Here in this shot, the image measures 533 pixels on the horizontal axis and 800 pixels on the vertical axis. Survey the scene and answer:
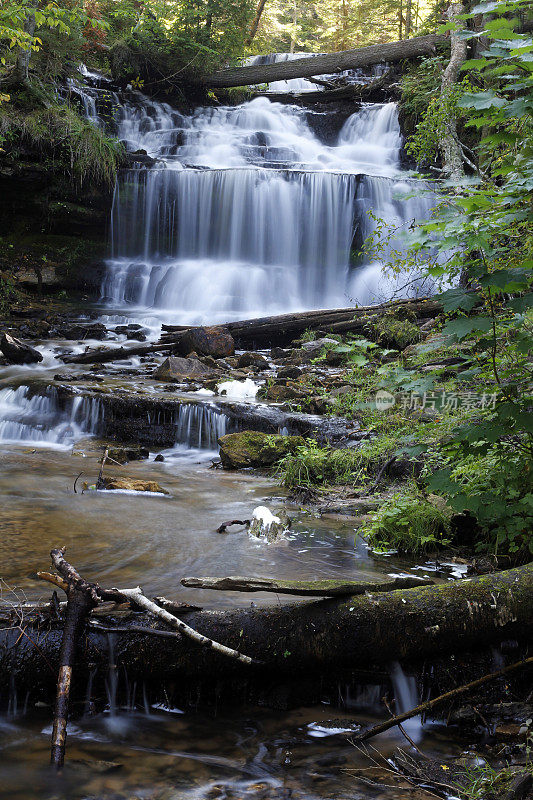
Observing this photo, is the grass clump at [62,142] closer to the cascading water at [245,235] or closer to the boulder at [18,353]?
the cascading water at [245,235]

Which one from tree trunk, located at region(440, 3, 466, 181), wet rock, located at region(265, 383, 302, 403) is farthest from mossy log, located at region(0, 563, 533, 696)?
wet rock, located at region(265, 383, 302, 403)

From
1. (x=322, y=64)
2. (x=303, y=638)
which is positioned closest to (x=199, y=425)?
(x=303, y=638)

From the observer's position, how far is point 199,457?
300 inches

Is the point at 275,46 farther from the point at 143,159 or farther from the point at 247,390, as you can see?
the point at 247,390

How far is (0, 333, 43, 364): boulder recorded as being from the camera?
10438mm

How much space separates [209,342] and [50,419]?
143 inches

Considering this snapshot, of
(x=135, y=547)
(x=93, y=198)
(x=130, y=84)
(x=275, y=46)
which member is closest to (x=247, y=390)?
(x=135, y=547)

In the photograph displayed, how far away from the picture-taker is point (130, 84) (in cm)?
2008

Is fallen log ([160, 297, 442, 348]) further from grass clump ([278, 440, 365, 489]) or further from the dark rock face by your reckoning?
the dark rock face

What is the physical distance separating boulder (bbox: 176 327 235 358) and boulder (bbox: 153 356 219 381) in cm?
84

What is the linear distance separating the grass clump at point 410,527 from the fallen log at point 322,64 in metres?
18.6

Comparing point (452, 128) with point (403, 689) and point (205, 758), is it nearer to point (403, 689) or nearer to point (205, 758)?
point (403, 689)

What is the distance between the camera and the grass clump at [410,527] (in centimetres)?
418

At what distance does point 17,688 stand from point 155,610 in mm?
609
